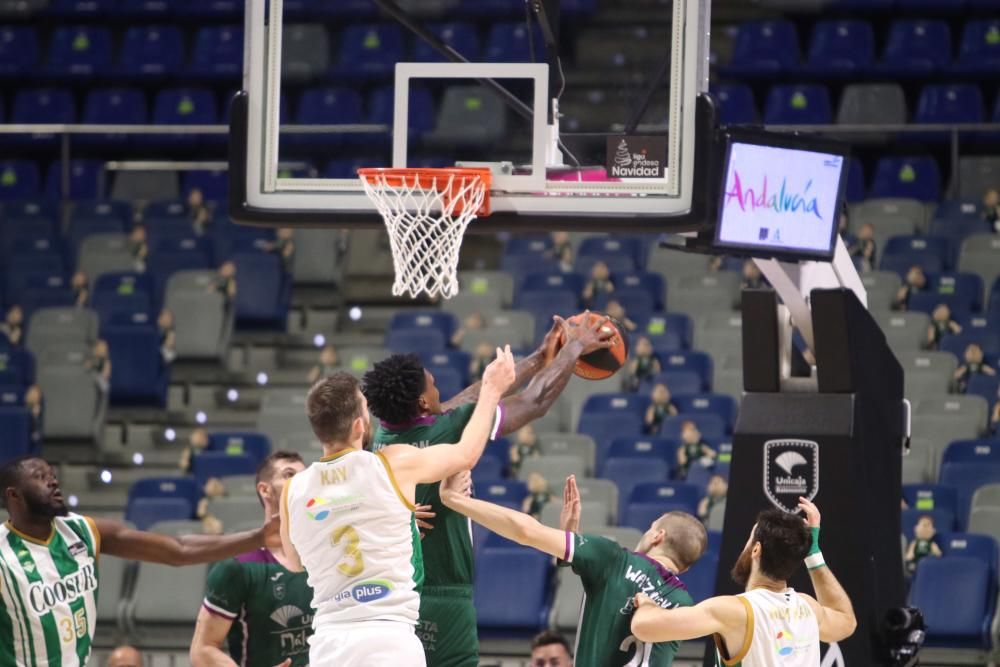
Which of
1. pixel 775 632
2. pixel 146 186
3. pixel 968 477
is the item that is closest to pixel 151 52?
pixel 146 186

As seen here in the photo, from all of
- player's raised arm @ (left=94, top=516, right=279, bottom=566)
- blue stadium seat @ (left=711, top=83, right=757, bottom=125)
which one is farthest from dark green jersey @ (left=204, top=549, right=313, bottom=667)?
blue stadium seat @ (left=711, top=83, right=757, bottom=125)

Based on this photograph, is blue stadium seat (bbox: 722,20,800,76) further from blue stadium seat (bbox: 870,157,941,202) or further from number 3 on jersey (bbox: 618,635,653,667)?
number 3 on jersey (bbox: 618,635,653,667)

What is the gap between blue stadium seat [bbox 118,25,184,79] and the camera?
57.8 feet

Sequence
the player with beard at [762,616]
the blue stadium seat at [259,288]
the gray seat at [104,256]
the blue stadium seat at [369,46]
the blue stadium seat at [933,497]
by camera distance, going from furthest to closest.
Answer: the blue stadium seat at [369,46] → the gray seat at [104,256] → the blue stadium seat at [259,288] → the blue stadium seat at [933,497] → the player with beard at [762,616]

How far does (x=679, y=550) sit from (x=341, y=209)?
→ 194 cm

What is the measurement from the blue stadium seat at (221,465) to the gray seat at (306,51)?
541cm

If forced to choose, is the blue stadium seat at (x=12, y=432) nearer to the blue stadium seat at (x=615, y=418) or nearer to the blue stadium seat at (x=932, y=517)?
the blue stadium seat at (x=615, y=418)

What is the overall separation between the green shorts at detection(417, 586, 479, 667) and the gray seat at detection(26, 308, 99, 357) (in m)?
8.70

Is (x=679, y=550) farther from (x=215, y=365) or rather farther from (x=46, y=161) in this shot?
(x=46, y=161)

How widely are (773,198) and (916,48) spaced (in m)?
9.70

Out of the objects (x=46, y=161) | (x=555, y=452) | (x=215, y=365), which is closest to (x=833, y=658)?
(x=555, y=452)

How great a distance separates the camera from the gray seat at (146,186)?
16969 mm

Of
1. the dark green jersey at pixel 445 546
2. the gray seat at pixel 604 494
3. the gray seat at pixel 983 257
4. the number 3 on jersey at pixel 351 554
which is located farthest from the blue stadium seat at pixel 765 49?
the number 3 on jersey at pixel 351 554

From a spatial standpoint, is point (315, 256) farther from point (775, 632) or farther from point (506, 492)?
point (775, 632)
